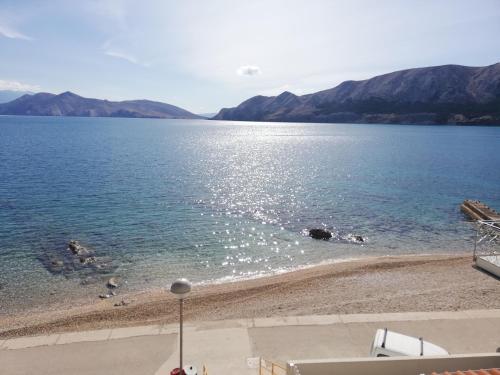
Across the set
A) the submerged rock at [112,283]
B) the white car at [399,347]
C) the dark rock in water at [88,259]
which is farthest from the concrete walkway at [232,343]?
the dark rock in water at [88,259]

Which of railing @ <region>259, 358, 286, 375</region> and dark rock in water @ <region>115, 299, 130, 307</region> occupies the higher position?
railing @ <region>259, 358, 286, 375</region>

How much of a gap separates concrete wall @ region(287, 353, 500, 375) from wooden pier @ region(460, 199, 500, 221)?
3558cm

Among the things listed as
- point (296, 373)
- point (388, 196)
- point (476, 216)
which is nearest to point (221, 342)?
point (296, 373)

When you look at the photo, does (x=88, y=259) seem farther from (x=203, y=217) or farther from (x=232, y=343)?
(x=232, y=343)

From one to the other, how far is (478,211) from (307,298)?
104 ft

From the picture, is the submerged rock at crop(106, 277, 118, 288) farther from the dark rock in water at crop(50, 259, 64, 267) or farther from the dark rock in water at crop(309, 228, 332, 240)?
the dark rock in water at crop(309, 228, 332, 240)

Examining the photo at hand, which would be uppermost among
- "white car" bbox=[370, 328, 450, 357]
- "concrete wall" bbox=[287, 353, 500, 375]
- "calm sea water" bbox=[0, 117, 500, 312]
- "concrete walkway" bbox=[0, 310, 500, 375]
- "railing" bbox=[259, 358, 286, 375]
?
"concrete wall" bbox=[287, 353, 500, 375]

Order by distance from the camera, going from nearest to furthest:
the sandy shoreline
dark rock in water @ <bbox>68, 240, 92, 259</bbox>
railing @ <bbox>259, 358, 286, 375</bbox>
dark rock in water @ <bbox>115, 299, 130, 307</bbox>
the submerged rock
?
1. railing @ <bbox>259, 358, 286, 375</bbox>
2. the sandy shoreline
3. dark rock in water @ <bbox>115, 299, 130, 307</bbox>
4. the submerged rock
5. dark rock in water @ <bbox>68, 240, 92, 259</bbox>

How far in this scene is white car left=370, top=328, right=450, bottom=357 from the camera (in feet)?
35.3

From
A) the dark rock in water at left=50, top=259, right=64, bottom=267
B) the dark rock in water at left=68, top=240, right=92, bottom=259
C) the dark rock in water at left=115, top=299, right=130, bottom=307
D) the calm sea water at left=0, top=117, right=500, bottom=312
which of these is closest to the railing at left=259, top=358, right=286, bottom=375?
the dark rock in water at left=115, top=299, right=130, bottom=307

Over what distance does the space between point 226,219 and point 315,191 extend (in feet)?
65.3

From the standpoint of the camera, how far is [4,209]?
132ft

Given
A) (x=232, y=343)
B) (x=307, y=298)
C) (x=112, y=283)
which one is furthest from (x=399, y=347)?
(x=112, y=283)

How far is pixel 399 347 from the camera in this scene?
1095 cm
